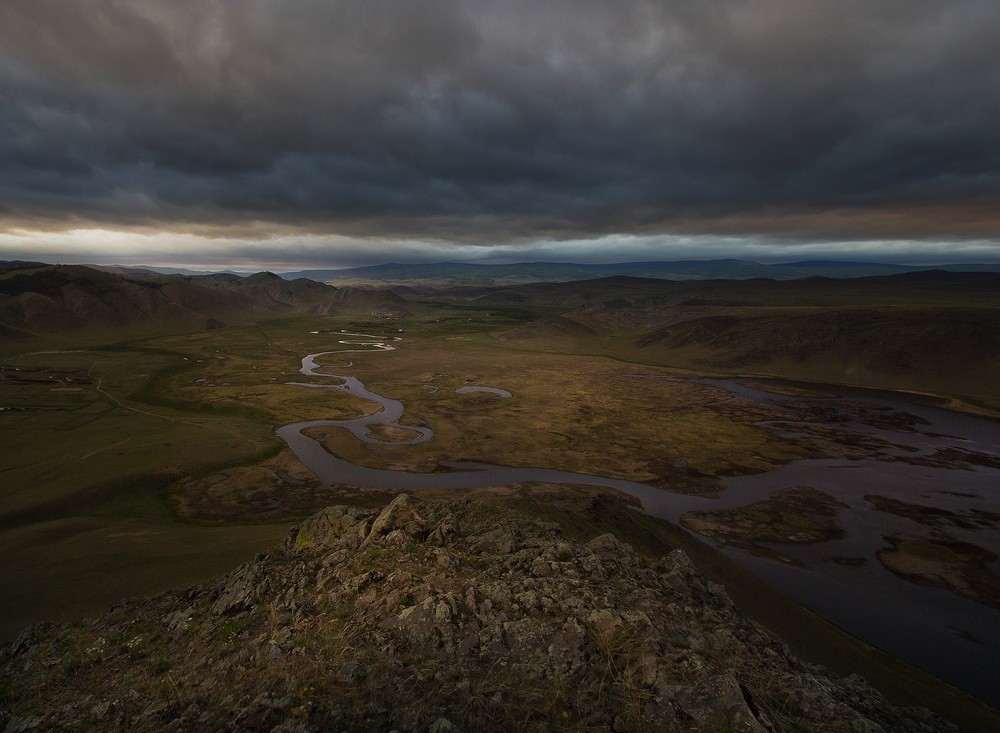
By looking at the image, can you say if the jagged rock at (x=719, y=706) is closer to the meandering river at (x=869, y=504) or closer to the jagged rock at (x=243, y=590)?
the jagged rock at (x=243, y=590)

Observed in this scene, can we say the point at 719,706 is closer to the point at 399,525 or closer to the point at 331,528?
the point at 399,525

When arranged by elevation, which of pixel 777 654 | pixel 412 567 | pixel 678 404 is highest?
pixel 412 567

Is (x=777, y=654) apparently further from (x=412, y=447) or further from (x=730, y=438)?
(x=730, y=438)

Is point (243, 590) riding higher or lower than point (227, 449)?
higher

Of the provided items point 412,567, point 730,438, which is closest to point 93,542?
point 412,567

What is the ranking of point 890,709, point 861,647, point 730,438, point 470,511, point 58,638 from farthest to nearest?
point 730,438 < point 861,647 < point 470,511 < point 58,638 < point 890,709

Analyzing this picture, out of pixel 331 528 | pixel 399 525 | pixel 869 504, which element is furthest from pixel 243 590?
pixel 869 504
